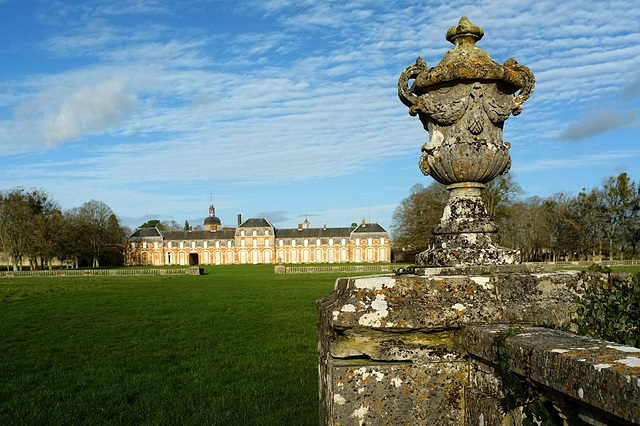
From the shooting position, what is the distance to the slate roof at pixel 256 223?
311 ft

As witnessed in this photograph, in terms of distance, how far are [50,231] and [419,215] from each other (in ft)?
149

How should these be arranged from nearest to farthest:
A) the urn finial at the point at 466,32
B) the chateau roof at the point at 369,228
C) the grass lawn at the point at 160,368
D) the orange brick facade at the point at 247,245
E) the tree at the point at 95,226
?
1. the urn finial at the point at 466,32
2. the grass lawn at the point at 160,368
3. the tree at the point at 95,226
4. the chateau roof at the point at 369,228
5. the orange brick facade at the point at 247,245

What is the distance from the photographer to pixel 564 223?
6156 cm

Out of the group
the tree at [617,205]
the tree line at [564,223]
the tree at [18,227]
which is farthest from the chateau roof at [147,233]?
the tree at [617,205]

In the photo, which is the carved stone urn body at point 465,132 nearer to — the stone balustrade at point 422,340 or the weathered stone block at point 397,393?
the stone balustrade at point 422,340

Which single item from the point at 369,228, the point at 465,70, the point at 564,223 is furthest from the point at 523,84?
the point at 369,228

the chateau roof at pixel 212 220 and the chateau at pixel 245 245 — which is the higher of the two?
the chateau roof at pixel 212 220

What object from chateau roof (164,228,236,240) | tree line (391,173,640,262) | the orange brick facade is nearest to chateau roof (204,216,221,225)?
the orange brick facade

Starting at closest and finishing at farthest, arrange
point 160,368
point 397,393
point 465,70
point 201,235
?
point 397,393, point 465,70, point 160,368, point 201,235

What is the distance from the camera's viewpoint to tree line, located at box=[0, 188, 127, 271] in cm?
5922

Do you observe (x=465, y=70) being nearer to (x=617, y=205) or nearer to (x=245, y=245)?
(x=617, y=205)

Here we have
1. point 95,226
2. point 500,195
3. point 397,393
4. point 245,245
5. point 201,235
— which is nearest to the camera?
point 397,393

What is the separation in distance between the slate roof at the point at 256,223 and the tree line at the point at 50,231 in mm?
22899

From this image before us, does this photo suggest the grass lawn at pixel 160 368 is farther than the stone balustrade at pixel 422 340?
Yes
